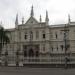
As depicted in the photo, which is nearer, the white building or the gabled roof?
the white building

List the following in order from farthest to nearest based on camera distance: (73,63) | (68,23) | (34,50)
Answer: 1. (34,50)
2. (68,23)
3. (73,63)

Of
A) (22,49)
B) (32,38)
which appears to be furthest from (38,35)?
(22,49)

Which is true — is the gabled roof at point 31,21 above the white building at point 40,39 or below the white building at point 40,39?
above

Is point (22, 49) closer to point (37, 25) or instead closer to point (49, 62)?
point (37, 25)

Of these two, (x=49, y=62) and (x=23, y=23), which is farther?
(x=23, y=23)

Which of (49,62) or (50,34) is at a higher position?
(50,34)

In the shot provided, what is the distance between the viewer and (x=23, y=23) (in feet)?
182

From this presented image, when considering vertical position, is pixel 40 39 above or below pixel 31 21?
below

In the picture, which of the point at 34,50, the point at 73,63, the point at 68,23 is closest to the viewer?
the point at 73,63

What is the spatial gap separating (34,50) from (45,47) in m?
3.48

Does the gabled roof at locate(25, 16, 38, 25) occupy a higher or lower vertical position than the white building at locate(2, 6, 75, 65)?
higher

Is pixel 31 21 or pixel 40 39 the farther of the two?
pixel 31 21

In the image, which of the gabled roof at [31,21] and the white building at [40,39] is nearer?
the white building at [40,39]

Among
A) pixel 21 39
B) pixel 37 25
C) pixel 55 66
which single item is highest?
pixel 37 25
